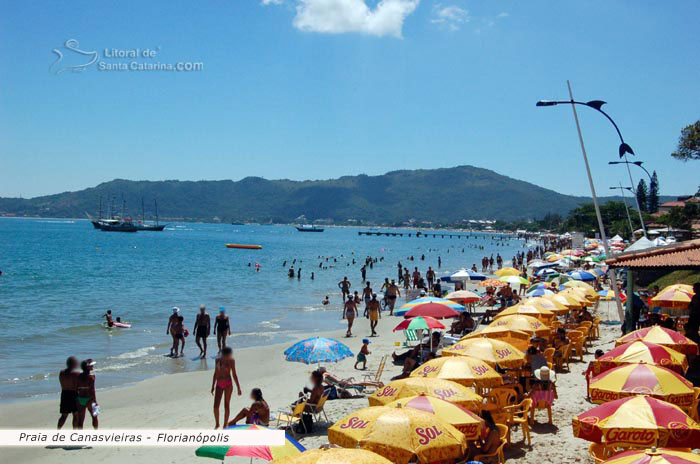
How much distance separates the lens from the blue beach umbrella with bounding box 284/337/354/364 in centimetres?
1056

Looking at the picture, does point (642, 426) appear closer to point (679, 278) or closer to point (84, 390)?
point (84, 390)

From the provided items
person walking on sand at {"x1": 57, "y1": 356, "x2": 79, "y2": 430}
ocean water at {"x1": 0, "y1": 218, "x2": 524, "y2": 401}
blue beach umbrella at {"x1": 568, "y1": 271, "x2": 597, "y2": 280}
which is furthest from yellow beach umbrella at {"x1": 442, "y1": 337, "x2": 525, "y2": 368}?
blue beach umbrella at {"x1": 568, "y1": 271, "x2": 597, "y2": 280}

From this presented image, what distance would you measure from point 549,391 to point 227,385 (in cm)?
487

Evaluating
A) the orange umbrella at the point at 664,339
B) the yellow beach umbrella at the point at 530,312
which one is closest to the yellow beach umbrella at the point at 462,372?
the orange umbrella at the point at 664,339

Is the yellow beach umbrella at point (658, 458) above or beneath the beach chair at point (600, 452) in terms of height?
above

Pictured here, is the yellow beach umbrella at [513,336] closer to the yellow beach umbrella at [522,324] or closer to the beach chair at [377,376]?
the yellow beach umbrella at [522,324]

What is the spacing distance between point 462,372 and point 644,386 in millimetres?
2247

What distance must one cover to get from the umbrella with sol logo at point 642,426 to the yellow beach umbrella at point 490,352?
11.9 feet

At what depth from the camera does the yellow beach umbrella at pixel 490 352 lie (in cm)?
962

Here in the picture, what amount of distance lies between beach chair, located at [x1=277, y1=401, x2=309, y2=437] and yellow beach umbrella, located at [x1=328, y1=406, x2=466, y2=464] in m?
3.66

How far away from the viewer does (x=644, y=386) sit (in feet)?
23.6

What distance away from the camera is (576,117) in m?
17.0

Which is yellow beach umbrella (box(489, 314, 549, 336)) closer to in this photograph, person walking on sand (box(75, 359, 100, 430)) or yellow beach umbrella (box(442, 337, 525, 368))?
Result: yellow beach umbrella (box(442, 337, 525, 368))
